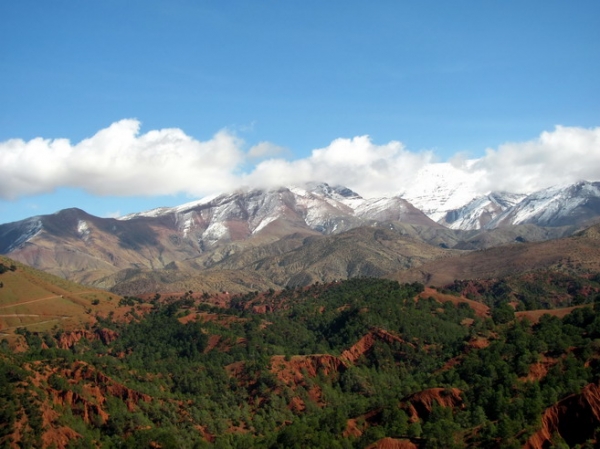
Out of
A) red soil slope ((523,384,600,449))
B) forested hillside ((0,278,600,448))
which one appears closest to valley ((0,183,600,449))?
red soil slope ((523,384,600,449))

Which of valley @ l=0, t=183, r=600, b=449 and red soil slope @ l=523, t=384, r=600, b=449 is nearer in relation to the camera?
red soil slope @ l=523, t=384, r=600, b=449

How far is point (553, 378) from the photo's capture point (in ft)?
348

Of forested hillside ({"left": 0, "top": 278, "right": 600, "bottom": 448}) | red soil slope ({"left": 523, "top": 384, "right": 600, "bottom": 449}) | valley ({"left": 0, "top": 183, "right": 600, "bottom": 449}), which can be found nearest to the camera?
red soil slope ({"left": 523, "top": 384, "right": 600, "bottom": 449})

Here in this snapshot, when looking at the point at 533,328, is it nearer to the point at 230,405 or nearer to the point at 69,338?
the point at 230,405

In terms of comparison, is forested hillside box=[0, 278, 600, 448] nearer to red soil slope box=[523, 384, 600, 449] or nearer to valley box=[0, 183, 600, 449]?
red soil slope box=[523, 384, 600, 449]

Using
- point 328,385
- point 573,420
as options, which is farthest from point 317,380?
point 573,420

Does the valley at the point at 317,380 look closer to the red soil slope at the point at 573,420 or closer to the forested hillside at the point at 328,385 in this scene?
the red soil slope at the point at 573,420

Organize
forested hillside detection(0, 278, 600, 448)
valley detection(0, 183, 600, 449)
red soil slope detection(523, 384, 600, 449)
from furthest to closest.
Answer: valley detection(0, 183, 600, 449), forested hillside detection(0, 278, 600, 448), red soil slope detection(523, 384, 600, 449)

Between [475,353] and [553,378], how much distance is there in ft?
74.7

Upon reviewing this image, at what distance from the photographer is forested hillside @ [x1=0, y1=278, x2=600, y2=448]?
10000 cm

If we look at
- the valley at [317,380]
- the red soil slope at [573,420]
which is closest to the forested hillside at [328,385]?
the red soil slope at [573,420]

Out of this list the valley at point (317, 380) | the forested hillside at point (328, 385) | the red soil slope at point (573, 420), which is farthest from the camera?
the valley at point (317, 380)

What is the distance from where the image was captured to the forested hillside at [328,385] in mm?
100000

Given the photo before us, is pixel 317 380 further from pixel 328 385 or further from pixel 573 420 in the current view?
pixel 573 420
